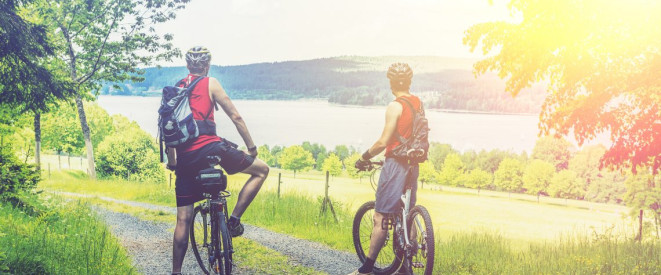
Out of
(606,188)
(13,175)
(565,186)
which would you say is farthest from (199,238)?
(565,186)

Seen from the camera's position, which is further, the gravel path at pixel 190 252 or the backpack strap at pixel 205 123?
the gravel path at pixel 190 252

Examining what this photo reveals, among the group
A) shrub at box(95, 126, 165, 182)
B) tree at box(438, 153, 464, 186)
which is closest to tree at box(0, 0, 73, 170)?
shrub at box(95, 126, 165, 182)

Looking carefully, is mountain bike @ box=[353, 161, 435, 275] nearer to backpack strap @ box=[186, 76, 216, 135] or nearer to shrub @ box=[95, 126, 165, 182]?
backpack strap @ box=[186, 76, 216, 135]

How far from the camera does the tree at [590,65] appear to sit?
9.00 meters

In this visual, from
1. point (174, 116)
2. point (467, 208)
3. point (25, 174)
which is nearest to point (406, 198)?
point (174, 116)

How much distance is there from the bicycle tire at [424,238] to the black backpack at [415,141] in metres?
0.43

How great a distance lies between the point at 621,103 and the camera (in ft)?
31.4

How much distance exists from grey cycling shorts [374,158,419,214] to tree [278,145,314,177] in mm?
45364

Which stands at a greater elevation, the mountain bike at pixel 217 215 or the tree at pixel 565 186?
the mountain bike at pixel 217 215

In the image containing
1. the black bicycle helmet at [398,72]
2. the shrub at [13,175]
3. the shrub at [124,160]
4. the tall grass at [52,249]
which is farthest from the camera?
the shrub at [124,160]

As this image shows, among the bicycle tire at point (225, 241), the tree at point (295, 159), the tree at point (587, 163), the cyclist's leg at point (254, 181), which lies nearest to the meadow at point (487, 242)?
the cyclist's leg at point (254, 181)

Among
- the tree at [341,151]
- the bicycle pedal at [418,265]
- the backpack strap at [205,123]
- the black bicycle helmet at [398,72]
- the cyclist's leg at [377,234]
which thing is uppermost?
the black bicycle helmet at [398,72]

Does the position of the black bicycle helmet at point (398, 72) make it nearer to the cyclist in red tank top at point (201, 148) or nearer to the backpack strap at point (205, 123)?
the cyclist in red tank top at point (201, 148)

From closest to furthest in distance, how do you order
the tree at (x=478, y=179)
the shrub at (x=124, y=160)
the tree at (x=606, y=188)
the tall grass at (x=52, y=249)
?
the tall grass at (x=52, y=249) < the shrub at (x=124, y=160) < the tree at (x=606, y=188) < the tree at (x=478, y=179)
